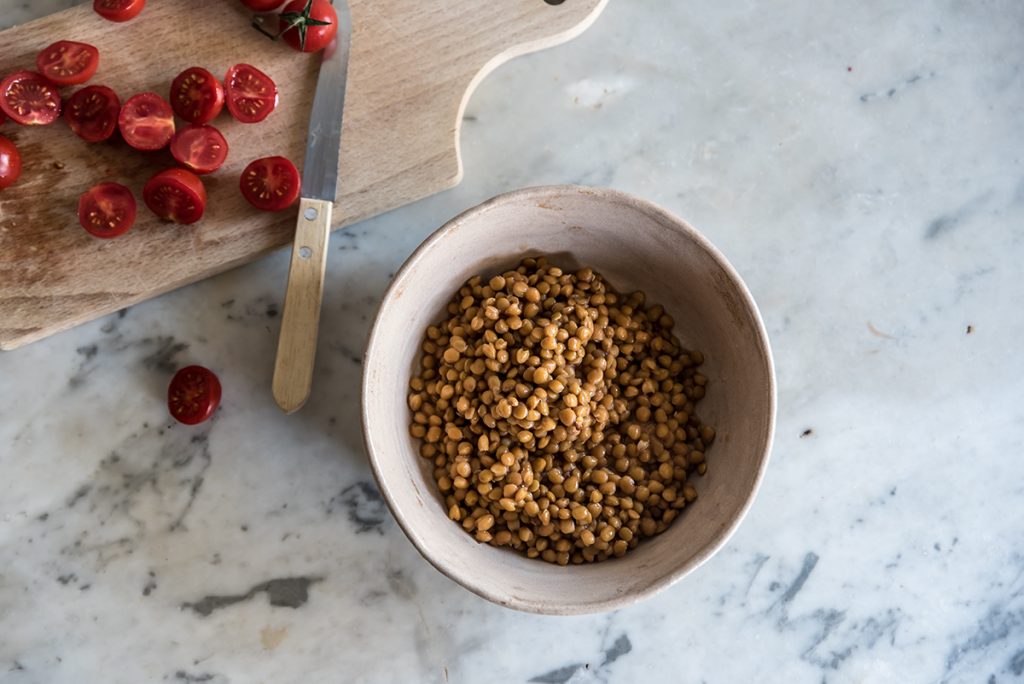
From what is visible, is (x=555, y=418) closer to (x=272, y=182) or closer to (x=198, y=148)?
(x=272, y=182)

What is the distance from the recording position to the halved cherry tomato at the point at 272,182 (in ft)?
6.23

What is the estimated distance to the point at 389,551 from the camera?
6.75 feet

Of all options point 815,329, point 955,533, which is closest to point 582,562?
point 815,329

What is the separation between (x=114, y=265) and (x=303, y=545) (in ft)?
2.37

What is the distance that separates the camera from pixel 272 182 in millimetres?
1902

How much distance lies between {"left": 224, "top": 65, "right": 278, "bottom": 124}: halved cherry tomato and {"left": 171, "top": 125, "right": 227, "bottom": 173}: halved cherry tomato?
2.6 inches

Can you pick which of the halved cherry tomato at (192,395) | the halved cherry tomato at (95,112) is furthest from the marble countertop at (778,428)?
the halved cherry tomato at (95,112)

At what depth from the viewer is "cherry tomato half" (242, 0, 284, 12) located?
6.29 ft

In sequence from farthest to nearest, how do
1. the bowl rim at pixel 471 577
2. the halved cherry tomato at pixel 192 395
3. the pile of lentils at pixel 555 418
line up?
1. the halved cherry tomato at pixel 192 395
2. the pile of lentils at pixel 555 418
3. the bowl rim at pixel 471 577

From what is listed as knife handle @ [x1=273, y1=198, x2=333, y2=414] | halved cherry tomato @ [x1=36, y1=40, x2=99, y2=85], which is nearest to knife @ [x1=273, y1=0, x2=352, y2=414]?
knife handle @ [x1=273, y1=198, x2=333, y2=414]

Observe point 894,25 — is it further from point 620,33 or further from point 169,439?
point 169,439

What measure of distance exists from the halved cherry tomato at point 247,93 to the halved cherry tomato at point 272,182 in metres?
0.11

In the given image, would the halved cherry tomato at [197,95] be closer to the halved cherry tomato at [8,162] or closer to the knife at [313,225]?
the knife at [313,225]

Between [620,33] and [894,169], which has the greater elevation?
[620,33]
